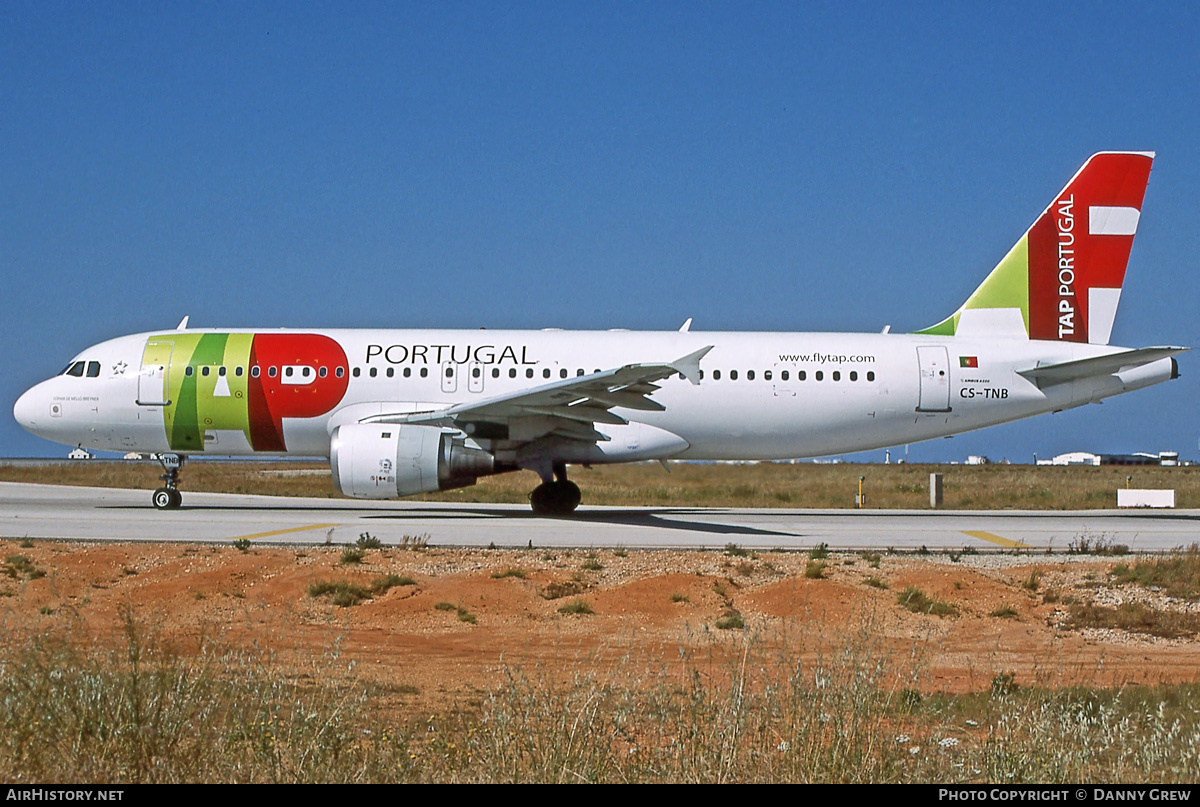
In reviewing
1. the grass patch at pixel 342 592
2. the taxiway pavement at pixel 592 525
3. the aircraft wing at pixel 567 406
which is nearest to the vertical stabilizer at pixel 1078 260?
the taxiway pavement at pixel 592 525

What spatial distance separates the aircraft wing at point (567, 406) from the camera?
20.0 metres

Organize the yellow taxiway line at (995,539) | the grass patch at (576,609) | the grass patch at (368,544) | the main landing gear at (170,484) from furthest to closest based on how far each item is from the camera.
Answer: the main landing gear at (170,484), the yellow taxiway line at (995,539), the grass patch at (368,544), the grass patch at (576,609)

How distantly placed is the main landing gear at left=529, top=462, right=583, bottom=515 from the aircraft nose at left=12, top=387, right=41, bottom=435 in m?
11.0

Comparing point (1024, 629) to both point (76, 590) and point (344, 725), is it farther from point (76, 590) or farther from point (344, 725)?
point (76, 590)

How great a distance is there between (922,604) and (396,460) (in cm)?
1094

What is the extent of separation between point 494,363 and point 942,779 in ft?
59.7

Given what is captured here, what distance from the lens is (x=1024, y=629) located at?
11.4 m

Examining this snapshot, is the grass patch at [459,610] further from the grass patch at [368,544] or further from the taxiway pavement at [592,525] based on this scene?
the taxiway pavement at [592,525]

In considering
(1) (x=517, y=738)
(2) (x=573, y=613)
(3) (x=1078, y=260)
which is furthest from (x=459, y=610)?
(3) (x=1078, y=260)

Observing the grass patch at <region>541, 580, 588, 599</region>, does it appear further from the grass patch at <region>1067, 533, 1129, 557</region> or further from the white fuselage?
the white fuselage

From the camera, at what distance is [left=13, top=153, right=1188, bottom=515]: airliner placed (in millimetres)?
22406

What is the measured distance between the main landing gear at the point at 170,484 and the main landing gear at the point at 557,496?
7834 mm

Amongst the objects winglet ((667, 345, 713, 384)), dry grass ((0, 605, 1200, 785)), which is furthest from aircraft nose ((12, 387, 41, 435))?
dry grass ((0, 605, 1200, 785))

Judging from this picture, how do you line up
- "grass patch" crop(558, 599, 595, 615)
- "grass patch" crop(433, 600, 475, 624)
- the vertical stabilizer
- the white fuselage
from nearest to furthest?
"grass patch" crop(433, 600, 475, 624)
"grass patch" crop(558, 599, 595, 615)
the white fuselage
the vertical stabilizer
